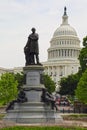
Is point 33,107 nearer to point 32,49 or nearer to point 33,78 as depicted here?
point 33,78

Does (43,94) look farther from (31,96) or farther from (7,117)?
(7,117)

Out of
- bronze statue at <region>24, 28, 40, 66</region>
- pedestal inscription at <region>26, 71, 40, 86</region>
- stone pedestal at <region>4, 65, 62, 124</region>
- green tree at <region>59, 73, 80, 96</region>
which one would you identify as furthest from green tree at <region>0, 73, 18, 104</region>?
green tree at <region>59, 73, 80, 96</region>

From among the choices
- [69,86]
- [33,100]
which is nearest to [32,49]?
[33,100]

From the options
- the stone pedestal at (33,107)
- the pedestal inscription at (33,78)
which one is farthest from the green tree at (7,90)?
the pedestal inscription at (33,78)

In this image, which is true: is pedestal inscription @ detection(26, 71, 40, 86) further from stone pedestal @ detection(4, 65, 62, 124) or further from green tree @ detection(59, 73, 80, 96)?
green tree @ detection(59, 73, 80, 96)

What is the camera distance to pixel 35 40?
40031mm

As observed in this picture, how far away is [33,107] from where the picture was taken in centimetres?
3706

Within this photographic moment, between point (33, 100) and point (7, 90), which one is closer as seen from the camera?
point (33, 100)

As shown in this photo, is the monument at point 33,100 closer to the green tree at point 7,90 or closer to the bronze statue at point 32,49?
the bronze statue at point 32,49

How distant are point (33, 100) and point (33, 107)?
122cm

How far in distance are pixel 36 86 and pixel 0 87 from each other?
42754 mm

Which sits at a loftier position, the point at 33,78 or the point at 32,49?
the point at 32,49

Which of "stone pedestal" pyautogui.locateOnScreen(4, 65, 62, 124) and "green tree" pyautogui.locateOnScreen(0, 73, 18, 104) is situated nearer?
"stone pedestal" pyautogui.locateOnScreen(4, 65, 62, 124)

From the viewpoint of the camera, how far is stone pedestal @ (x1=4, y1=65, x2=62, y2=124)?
119 ft
